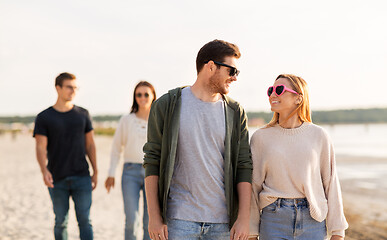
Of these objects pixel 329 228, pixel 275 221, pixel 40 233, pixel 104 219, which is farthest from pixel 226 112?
pixel 104 219

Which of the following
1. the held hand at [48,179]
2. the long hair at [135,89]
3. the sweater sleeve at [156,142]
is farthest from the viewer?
the long hair at [135,89]

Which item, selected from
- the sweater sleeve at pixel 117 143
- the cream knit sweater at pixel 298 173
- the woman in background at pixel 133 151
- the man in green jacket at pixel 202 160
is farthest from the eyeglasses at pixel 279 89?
the sweater sleeve at pixel 117 143

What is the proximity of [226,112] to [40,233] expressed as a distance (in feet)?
19.3

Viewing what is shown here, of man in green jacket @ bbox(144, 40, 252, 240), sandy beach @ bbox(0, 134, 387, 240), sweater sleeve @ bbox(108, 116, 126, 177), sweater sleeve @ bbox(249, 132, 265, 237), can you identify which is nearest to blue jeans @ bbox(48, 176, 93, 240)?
sweater sleeve @ bbox(108, 116, 126, 177)

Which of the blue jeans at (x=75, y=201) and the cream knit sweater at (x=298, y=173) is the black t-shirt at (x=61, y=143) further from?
the cream knit sweater at (x=298, y=173)

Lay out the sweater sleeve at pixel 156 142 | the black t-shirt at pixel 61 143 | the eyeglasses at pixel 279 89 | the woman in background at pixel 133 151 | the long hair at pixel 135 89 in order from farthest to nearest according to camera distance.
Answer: the long hair at pixel 135 89 → the woman in background at pixel 133 151 → the black t-shirt at pixel 61 143 → the eyeglasses at pixel 279 89 → the sweater sleeve at pixel 156 142

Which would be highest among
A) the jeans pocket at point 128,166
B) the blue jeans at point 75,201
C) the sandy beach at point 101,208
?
the jeans pocket at point 128,166

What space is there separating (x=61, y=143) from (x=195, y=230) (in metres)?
2.81

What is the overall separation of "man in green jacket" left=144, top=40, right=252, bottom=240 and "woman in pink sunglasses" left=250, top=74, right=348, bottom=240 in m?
0.26

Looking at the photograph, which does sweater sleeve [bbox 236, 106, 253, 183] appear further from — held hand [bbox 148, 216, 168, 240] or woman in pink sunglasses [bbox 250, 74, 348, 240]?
held hand [bbox 148, 216, 168, 240]

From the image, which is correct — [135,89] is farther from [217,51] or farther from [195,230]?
[195,230]

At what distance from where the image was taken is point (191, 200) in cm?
277

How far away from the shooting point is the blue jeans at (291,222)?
297 cm

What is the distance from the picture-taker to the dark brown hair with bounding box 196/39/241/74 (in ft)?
9.23
